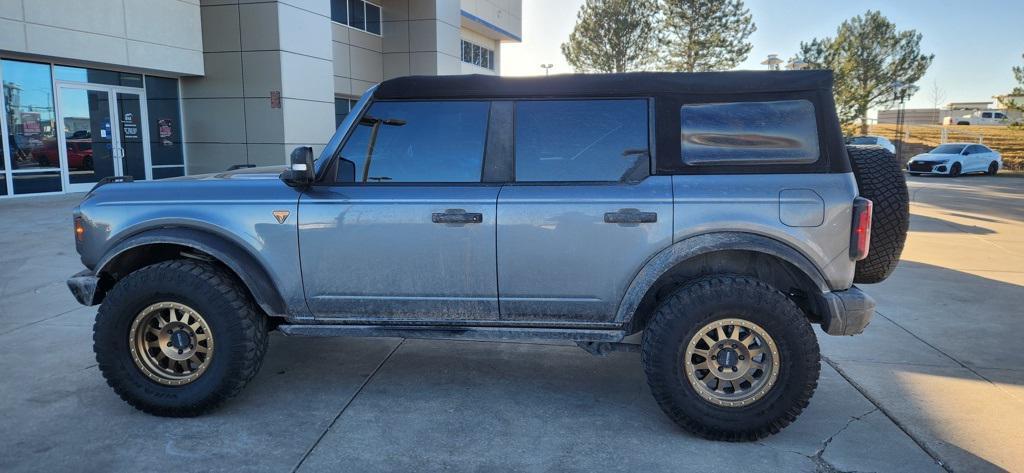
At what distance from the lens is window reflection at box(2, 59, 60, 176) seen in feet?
45.9

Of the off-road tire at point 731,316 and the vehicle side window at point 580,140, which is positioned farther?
the vehicle side window at point 580,140

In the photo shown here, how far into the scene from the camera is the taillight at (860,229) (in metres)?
3.53

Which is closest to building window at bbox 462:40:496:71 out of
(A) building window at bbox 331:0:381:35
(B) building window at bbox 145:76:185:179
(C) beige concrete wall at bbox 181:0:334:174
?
(A) building window at bbox 331:0:381:35

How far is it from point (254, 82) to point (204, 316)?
14.6 m

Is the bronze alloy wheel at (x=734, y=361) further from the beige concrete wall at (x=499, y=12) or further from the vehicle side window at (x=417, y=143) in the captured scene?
the beige concrete wall at (x=499, y=12)

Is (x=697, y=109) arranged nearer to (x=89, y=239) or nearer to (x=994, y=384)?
(x=994, y=384)

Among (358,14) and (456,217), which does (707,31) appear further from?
(456,217)

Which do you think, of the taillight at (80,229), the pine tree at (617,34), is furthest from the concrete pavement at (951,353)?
the pine tree at (617,34)

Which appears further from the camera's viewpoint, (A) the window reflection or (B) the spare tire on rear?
(A) the window reflection

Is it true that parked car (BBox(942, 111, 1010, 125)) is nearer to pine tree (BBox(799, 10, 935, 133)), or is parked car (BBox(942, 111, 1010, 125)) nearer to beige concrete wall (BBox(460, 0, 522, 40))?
pine tree (BBox(799, 10, 935, 133))

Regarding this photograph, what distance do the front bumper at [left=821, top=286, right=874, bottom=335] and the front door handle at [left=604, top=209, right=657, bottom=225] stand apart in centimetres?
104

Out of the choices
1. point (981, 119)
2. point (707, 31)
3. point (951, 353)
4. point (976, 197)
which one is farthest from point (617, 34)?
point (981, 119)

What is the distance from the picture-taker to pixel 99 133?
15977 mm

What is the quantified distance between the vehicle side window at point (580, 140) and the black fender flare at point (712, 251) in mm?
494
